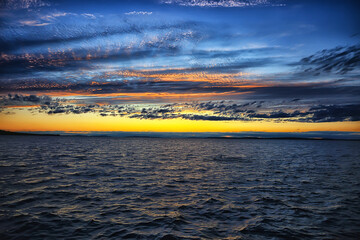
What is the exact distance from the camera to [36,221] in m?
12.9

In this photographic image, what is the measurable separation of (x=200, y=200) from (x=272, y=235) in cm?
675

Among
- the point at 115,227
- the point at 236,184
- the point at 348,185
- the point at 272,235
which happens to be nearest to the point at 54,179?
the point at 115,227

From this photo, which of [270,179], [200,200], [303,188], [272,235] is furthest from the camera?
[270,179]

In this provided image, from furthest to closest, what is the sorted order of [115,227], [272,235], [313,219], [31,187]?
[31,187], [313,219], [115,227], [272,235]

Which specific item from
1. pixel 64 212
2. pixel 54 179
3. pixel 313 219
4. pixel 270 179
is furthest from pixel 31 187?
pixel 270 179

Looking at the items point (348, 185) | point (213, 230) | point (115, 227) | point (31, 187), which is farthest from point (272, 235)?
point (31, 187)

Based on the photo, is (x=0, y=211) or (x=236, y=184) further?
(x=236, y=184)

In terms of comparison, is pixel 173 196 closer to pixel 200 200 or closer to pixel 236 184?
pixel 200 200

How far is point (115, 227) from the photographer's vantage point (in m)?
12.2

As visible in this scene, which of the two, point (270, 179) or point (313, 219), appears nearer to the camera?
point (313, 219)

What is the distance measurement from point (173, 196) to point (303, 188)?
12.7m

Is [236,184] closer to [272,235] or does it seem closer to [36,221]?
[272,235]

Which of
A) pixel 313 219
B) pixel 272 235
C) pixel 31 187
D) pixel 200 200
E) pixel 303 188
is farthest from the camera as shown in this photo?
pixel 303 188

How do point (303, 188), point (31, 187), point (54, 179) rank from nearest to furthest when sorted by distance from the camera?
point (31, 187), point (303, 188), point (54, 179)
